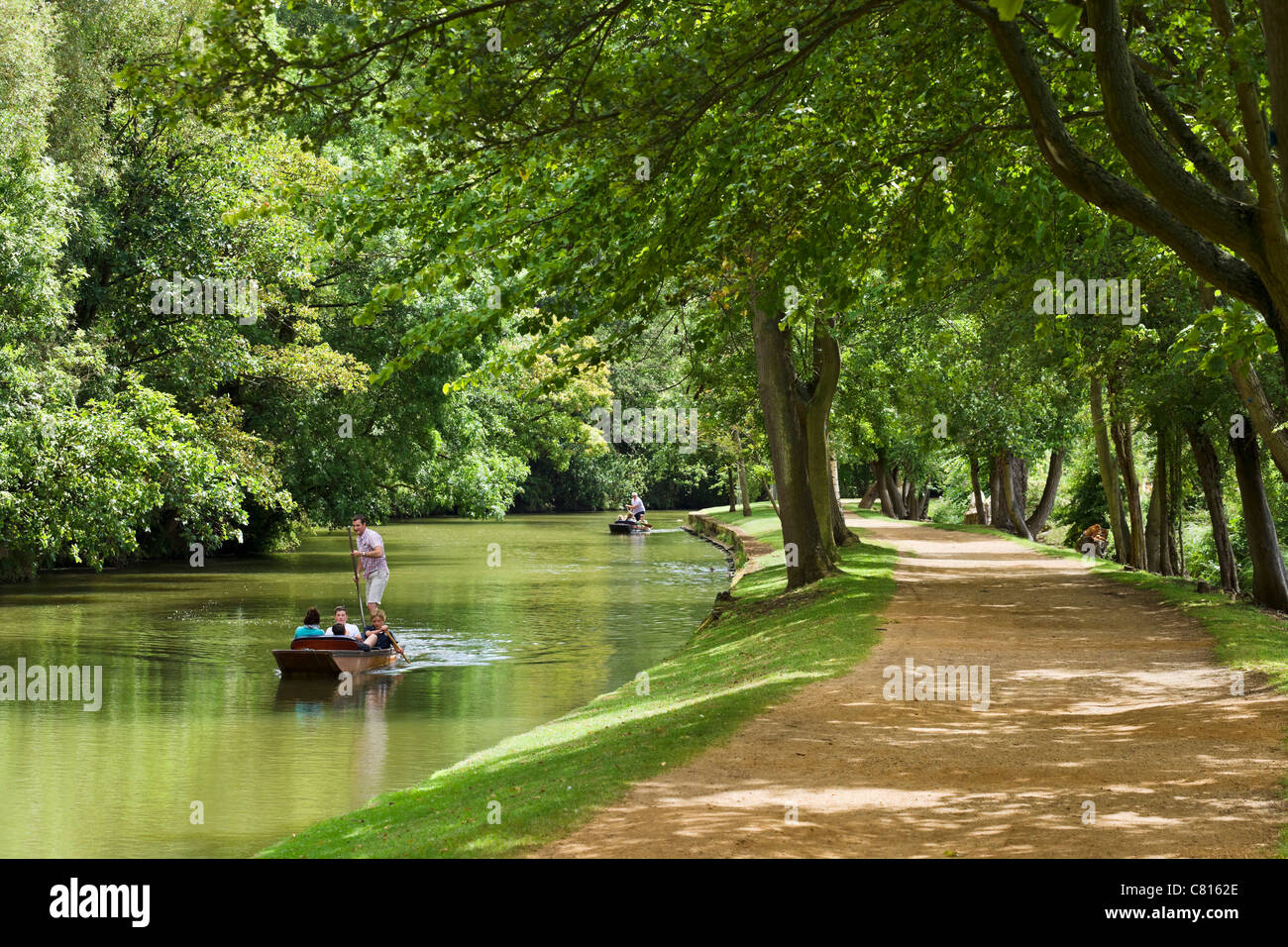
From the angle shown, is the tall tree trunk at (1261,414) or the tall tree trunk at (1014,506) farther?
the tall tree trunk at (1014,506)

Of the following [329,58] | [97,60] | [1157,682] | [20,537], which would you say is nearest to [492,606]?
[20,537]

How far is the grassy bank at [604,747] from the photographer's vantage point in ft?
27.5

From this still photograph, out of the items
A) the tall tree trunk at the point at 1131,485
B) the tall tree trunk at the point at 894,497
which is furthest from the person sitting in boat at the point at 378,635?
the tall tree trunk at the point at 894,497

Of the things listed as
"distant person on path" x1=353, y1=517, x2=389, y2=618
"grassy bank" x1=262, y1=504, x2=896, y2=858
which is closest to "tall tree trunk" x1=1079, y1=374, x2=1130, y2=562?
"grassy bank" x1=262, y1=504, x2=896, y2=858

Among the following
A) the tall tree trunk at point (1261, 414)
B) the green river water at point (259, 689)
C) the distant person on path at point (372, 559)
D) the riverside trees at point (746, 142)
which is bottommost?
the green river water at point (259, 689)

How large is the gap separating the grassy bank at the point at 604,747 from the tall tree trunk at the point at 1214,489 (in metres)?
7.76

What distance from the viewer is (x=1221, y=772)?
355 inches

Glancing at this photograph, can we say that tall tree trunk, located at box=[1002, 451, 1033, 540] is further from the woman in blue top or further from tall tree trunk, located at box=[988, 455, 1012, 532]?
the woman in blue top

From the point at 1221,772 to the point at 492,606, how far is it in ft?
72.5

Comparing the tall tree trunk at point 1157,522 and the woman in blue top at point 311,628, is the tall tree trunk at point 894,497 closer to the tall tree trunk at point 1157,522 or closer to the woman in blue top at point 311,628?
the tall tree trunk at point 1157,522

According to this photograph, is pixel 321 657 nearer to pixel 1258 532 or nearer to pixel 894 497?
pixel 1258 532

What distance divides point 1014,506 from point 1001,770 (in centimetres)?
4007

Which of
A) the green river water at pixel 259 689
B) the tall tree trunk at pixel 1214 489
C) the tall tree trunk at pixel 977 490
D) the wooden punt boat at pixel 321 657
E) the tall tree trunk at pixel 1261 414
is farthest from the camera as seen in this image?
the tall tree trunk at pixel 977 490

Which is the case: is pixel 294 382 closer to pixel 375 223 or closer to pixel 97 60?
pixel 97 60
